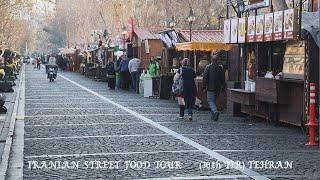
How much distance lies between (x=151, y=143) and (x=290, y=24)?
463cm

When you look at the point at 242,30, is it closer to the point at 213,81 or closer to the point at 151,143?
the point at 213,81

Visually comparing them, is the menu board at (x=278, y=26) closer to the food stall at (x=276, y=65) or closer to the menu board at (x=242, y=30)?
the food stall at (x=276, y=65)

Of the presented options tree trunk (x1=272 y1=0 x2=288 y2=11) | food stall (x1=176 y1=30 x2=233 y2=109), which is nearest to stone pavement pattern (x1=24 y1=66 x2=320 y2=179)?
food stall (x1=176 y1=30 x2=233 y2=109)

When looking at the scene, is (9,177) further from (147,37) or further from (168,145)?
(147,37)

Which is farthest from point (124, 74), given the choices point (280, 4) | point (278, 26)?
point (278, 26)

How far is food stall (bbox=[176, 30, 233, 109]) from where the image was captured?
20531mm

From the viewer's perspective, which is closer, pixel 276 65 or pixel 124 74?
pixel 276 65

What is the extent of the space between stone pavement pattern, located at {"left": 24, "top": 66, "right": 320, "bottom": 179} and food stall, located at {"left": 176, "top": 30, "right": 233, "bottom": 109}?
0.97 m

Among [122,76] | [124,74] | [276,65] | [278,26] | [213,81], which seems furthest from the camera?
[122,76]

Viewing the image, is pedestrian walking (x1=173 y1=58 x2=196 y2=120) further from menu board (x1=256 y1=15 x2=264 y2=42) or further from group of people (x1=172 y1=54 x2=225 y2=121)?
menu board (x1=256 y1=15 x2=264 y2=42)

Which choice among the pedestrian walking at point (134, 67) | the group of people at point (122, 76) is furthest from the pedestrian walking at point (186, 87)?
the group of people at point (122, 76)

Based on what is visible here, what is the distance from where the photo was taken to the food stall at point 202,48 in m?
20.5

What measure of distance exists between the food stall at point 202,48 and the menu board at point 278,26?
4.92 m

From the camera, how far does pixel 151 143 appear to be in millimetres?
12180
